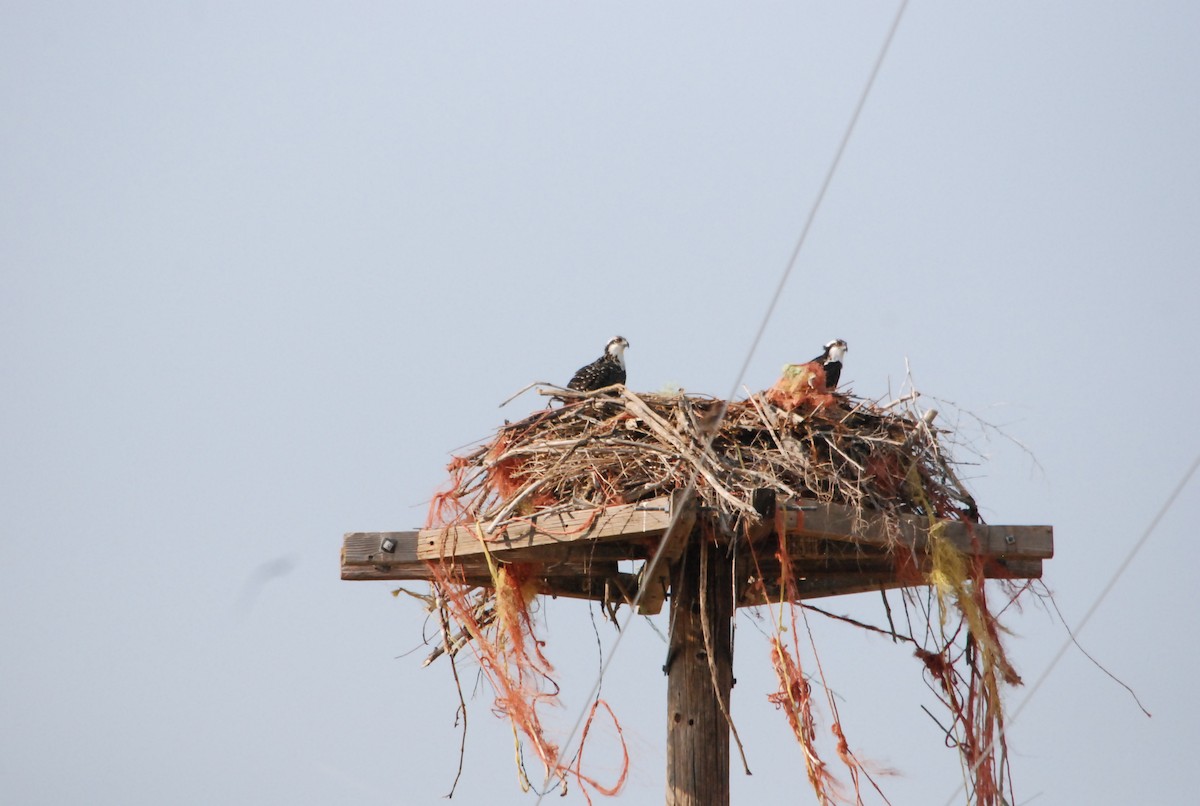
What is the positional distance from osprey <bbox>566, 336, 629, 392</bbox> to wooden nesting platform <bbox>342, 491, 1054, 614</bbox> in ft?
9.05

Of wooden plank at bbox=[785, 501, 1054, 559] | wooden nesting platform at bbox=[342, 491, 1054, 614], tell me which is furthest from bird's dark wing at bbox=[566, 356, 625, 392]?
wooden plank at bbox=[785, 501, 1054, 559]

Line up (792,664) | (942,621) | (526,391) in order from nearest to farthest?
1. (792,664)
2. (942,621)
3. (526,391)

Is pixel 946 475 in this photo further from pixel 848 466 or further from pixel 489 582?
pixel 489 582

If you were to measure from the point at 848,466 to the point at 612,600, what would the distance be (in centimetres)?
148

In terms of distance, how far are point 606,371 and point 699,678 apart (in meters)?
4.09

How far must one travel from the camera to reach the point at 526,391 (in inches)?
346

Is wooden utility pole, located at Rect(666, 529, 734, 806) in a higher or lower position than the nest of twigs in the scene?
lower

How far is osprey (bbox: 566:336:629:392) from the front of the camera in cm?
1110

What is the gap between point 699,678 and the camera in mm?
7574

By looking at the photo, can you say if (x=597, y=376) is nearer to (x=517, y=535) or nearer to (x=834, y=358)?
(x=834, y=358)

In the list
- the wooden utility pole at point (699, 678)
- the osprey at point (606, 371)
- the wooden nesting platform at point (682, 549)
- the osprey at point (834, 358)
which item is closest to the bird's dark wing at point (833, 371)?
the osprey at point (834, 358)

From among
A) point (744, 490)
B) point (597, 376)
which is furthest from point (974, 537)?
point (597, 376)

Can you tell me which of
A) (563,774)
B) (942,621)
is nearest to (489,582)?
(563,774)

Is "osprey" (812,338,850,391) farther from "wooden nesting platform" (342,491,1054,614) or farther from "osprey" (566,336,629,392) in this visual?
"wooden nesting platform" (342,491,1054,614)
